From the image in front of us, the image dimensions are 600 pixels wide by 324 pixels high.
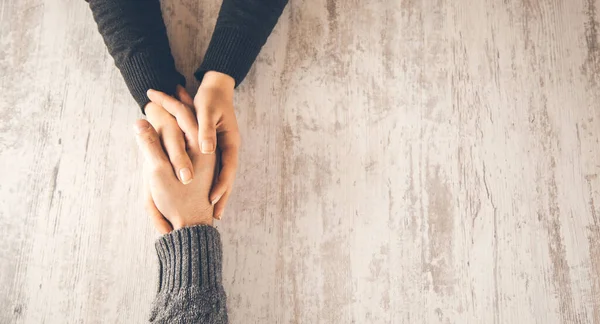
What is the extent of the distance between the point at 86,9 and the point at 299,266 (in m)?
0.82

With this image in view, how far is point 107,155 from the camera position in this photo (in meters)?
1.05

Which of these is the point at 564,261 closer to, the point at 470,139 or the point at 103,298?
the point at 470,139

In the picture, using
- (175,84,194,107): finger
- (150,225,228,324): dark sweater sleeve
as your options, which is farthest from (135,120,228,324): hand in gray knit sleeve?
(175,84,194,107): finger

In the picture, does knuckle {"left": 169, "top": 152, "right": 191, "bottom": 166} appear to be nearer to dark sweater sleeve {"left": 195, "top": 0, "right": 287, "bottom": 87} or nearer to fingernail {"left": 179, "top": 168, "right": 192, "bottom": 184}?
fingernail {"left": 179, "top": 168, "right": 192, "bottom": 184}

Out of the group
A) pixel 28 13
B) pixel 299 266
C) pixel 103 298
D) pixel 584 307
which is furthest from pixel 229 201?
pixel 584 307

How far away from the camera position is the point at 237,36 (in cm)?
100

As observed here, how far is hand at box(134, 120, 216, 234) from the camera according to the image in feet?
3.08

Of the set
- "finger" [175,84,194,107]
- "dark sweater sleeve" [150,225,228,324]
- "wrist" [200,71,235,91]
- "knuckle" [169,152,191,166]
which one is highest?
"wrist" [200,71,235,91]

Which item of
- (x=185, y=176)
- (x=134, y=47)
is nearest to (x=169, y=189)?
(x=185, y=176)

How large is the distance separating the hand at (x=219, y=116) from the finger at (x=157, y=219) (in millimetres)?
105

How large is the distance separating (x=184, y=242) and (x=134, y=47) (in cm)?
44

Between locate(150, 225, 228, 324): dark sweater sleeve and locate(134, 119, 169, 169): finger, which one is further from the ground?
locate(134, 119, 169, 169): finger

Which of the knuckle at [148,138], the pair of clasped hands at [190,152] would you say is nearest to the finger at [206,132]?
the pair of clasped hands at [190,152]

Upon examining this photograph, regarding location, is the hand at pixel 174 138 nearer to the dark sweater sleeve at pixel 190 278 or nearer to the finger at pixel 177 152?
the finger at pixel 177 152
